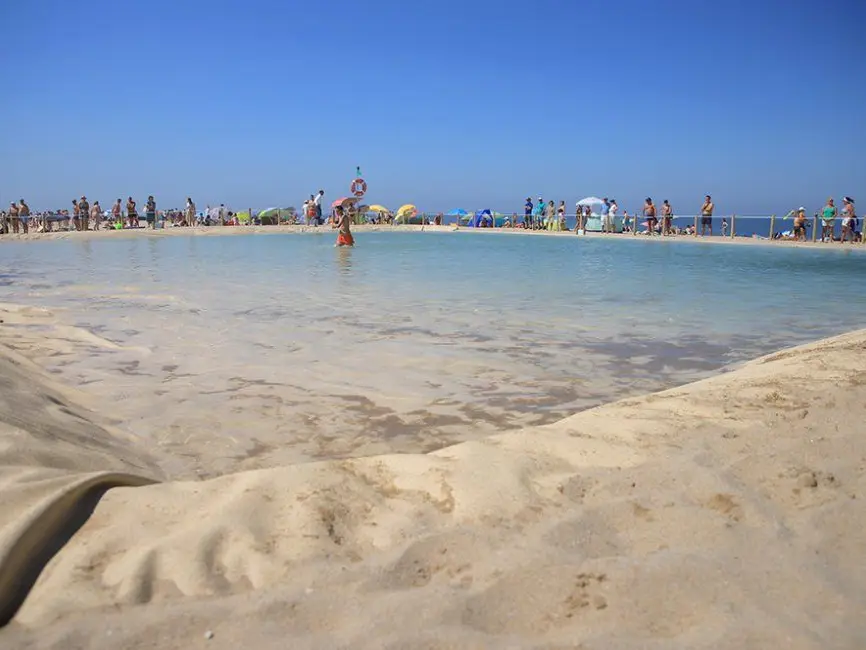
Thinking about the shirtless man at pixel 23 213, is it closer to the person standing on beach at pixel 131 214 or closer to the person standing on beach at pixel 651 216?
the person standing on beach at pixel 131 214

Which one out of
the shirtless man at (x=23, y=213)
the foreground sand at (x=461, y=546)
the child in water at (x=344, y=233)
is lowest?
the foreground sand at (x=461, y=546)

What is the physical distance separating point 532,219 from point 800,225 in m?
13.8

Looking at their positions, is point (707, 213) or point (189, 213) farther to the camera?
point (189, 213)

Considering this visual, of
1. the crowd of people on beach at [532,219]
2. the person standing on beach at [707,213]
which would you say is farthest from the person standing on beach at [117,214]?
the person standing on beach at [707,213]

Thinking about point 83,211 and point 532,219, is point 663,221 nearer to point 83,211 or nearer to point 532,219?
point 532,219

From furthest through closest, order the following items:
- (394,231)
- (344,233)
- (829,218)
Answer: (394,231)
(829,218)
(344,233)

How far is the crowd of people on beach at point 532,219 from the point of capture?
2311 centimetres

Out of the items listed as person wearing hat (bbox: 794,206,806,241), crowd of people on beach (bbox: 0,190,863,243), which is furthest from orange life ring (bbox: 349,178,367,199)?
person wearing hat (bbox: 794,206,806,241)

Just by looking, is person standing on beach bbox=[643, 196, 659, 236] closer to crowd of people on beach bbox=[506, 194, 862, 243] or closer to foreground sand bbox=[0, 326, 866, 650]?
crowd of people on beach bbox=[506, 194, 862, 243]

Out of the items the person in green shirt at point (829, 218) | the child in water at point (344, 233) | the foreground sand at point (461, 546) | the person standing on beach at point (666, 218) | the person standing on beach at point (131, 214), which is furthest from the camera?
the person standing on beach at point (131, 214)

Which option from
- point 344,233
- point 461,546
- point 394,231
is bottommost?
point 461,546

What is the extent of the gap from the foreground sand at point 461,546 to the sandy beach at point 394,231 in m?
21.9

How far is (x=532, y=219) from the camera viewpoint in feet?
112

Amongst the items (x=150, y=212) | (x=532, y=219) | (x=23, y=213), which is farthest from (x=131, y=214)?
(x=532, y=219)
